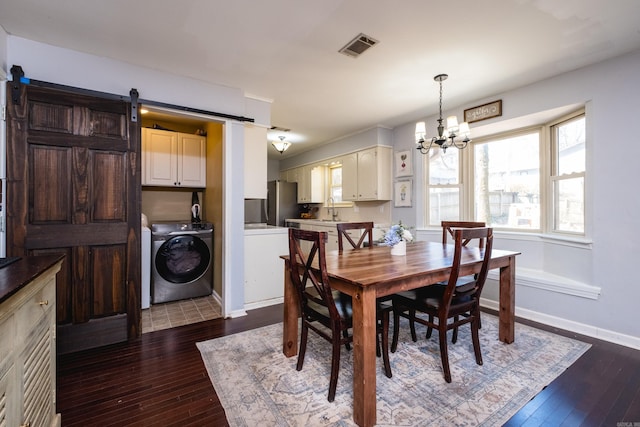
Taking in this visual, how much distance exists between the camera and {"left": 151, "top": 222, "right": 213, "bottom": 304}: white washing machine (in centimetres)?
353

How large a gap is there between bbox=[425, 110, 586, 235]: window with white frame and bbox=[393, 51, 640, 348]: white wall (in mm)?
296

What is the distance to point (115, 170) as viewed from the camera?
2.54m

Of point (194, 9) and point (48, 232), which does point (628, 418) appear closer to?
point (194, 9)

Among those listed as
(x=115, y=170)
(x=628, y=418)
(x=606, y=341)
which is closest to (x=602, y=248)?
(x=606, y=341)

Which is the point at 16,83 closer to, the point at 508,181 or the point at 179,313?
the point at 179,313

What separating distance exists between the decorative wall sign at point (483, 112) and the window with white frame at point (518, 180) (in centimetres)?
46

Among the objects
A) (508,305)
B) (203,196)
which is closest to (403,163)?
(508,305)

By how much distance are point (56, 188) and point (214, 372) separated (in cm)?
192

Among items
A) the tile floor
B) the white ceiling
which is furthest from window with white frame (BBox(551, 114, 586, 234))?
the tile floor

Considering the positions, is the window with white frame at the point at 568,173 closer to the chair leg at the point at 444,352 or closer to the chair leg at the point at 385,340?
the chair leg at the point at 444,352

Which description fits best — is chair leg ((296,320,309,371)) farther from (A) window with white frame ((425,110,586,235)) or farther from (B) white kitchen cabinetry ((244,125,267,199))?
(A) window with white frame ((425,110,586,235))

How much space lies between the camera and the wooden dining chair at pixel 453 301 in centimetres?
196

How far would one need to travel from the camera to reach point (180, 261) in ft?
12.0

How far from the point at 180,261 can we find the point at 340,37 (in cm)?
309
